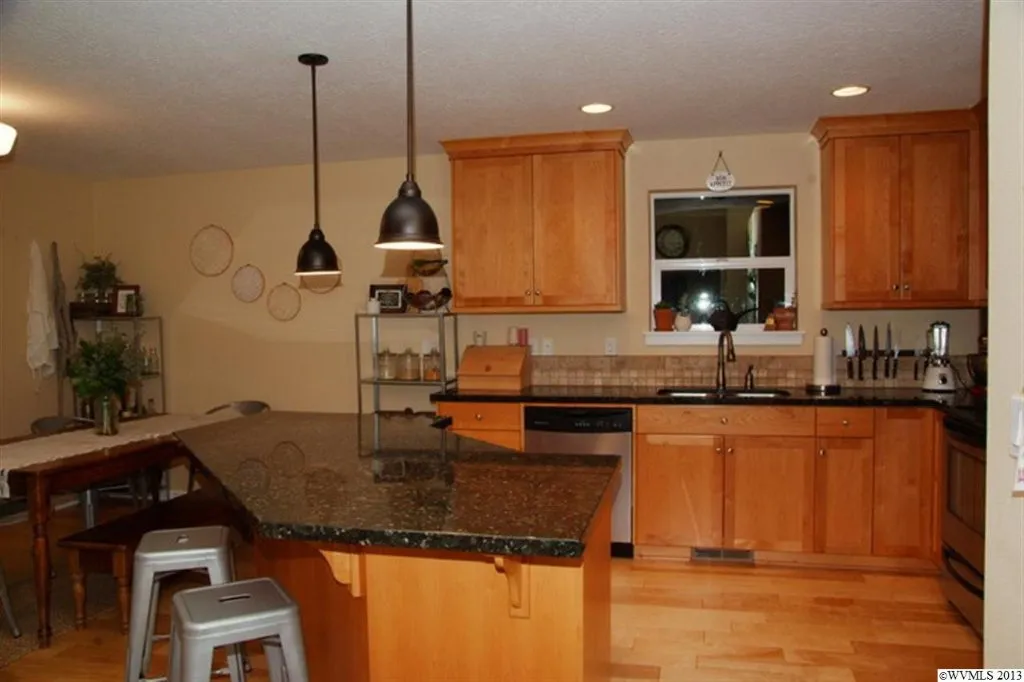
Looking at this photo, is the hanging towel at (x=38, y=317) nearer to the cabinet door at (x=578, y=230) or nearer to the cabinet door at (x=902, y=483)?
the cabinet door at (x=578, y=230)

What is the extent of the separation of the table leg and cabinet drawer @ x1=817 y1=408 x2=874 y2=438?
360 centimetres

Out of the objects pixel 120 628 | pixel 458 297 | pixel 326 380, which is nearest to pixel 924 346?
pixel 458 297

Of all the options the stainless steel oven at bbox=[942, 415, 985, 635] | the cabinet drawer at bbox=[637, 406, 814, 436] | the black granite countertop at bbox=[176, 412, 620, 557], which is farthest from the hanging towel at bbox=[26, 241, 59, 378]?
the stainless steel oven at bbox=[942, 415, 985, 635]

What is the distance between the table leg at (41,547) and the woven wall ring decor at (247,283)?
242cm

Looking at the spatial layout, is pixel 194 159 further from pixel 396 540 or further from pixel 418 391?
pixel 396 540

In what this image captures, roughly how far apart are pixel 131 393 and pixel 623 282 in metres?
3.66

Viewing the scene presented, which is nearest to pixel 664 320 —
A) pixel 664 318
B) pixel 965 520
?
pixel 664 318

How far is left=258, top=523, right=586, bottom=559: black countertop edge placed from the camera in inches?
62.3

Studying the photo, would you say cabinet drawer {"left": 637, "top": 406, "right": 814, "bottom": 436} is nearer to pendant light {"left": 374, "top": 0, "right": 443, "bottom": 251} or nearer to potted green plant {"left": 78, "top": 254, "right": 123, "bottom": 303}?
pendant light {"left": 374, "top": 0, "right": 443, "bottom": 251}

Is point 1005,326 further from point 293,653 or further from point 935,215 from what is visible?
A: point 935,215

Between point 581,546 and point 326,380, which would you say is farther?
point 326,380

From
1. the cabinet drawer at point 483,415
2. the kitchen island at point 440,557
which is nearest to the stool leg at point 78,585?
the kitchen island at point 440,557

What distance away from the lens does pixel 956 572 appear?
331 cm

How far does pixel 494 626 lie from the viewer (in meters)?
2.00
